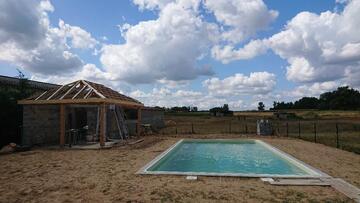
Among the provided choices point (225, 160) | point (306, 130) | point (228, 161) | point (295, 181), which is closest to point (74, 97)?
point (225, 160)

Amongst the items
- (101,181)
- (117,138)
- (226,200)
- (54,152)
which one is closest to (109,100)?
(54,152)

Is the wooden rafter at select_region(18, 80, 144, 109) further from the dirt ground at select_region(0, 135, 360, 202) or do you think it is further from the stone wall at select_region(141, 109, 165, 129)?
the stone wall at select_region(141, 109, 165, 129)

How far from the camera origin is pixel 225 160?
12.2 m

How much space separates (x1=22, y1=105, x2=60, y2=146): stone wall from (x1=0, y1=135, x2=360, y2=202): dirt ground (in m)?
4.06

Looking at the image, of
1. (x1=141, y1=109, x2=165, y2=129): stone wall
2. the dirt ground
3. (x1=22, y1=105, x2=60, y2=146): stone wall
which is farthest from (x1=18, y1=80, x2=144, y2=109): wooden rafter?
(x1=141, y1=109, x2=165, y2=129): stone wall

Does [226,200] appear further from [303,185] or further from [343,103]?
[343,103]

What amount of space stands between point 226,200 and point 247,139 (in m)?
12.8

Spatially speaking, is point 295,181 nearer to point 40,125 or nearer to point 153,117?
point 40,125

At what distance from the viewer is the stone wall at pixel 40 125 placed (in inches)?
550

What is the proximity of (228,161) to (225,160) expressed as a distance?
227mm

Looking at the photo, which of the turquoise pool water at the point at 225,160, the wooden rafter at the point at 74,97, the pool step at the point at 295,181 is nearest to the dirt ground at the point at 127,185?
the pool step at the point at 295,181

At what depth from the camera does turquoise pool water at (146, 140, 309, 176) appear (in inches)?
380

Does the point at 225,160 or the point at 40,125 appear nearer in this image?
the point at 225,160

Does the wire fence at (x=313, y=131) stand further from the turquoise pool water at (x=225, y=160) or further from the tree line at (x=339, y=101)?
the tree line at (x=339, y=101)
